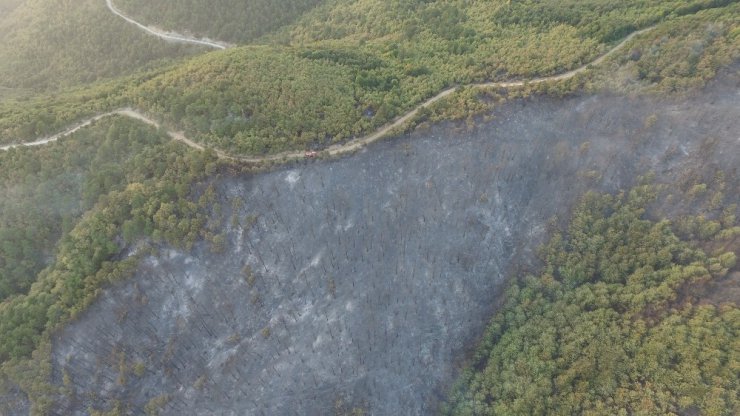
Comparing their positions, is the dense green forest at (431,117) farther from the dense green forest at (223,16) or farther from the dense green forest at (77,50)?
the dense green forest at (223,16)

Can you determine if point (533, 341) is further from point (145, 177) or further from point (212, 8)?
point (212, 8)

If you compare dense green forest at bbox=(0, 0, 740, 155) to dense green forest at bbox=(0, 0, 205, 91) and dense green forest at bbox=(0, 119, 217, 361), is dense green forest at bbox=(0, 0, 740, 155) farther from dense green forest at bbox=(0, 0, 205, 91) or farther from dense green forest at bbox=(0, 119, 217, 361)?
dense green forest at bbox=(0, 0, 205, 91)

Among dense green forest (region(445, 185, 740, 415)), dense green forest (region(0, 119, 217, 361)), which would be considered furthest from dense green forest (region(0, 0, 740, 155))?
dense green forest (region(445, 185, 740, 415))

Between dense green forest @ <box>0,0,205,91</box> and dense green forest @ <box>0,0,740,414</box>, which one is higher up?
dense green forest @ <box>0,0,205,91</box>

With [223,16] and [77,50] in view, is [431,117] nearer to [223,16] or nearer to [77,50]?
[223,16]

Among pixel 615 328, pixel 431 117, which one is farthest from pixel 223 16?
pixel 615 328

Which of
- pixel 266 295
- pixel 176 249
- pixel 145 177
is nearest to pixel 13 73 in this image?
pixel 145 177

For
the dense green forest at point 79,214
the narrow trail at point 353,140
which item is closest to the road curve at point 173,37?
the narrow trail at point 353,140

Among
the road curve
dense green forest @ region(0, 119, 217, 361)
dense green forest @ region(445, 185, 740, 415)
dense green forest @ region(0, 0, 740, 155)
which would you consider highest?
the road curve
